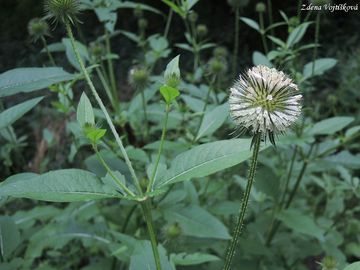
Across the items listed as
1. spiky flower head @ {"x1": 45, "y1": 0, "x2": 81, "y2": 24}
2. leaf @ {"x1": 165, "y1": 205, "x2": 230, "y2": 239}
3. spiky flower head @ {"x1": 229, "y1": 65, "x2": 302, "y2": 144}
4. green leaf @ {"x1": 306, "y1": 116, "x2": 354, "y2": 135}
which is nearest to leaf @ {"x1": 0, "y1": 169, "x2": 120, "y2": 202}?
spiky flower head @ {"x1": 229, "y1": 65, "x2": 302, "y2": 144}

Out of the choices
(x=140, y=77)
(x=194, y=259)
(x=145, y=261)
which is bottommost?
(x=194, y=259)

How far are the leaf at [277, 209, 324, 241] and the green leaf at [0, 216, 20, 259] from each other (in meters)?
1.38

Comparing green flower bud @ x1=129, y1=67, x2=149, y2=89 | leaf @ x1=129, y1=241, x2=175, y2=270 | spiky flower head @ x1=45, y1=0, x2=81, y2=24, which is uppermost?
spiky flower head @ x1=45, y1=0, x2=81, y2=24

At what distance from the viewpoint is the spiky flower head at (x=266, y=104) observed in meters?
1.28

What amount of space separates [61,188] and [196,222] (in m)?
0.97

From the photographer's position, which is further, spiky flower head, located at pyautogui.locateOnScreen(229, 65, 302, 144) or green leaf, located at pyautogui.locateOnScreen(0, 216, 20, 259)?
green leaf, located at pyautogui.locateOnScreen(0, 216, 20, 259)

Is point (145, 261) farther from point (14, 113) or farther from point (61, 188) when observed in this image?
point (14, 113)

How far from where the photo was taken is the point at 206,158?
53.9 inches

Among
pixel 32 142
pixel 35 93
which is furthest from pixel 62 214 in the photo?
pixel 35 93

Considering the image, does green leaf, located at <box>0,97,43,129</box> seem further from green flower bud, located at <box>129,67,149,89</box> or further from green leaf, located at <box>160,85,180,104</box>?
green flower bud, located at <box>129,67,149,89</box>

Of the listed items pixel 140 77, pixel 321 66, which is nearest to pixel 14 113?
pixel 140 77

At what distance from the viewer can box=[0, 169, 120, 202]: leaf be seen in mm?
1213

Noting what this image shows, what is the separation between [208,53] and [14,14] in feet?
→ 9.83

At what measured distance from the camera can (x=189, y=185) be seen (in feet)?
8.20
